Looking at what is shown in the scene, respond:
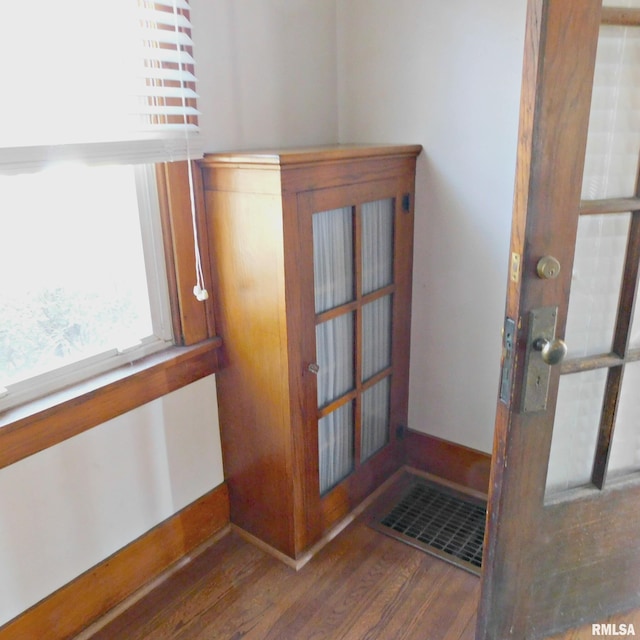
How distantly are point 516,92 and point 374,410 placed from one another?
117cm

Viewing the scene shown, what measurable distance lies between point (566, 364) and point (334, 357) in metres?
0.74

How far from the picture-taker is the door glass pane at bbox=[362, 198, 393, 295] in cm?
187

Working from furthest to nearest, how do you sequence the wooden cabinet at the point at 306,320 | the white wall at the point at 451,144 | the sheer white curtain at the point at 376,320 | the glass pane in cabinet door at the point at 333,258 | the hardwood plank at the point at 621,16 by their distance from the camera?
the sheer white curtain at the point at 376,320 → the white wall at the point at 451,144 → the glass pane in cabinet door at the point at 333,258 → the wooden cabinet at the point at 306,320 → the hardwood plank at the point at 621,16

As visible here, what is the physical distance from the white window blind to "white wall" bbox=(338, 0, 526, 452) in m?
0.73

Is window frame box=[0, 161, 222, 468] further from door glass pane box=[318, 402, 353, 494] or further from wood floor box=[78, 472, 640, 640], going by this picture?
wood floor box=[78, 472, 640, 640]

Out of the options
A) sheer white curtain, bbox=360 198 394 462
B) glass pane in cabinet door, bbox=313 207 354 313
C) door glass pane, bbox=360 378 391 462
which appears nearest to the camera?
glass pane in cabinet door, bbox=313 207 354 313

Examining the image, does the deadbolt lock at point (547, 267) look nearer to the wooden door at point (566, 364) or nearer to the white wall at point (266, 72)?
the wooden door at point (566, 364)

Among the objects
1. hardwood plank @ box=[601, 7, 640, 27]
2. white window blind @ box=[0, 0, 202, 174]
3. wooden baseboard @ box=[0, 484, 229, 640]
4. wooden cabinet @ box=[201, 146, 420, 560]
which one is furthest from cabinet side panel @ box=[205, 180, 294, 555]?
hardwood plank @ box=[601, 7, 640, 27]

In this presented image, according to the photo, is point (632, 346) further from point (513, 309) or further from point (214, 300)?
point (214, 300)

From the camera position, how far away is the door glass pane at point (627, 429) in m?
1.44

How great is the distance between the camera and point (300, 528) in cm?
182

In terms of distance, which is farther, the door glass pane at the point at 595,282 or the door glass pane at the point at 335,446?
the door glass pane at the point at 335,446

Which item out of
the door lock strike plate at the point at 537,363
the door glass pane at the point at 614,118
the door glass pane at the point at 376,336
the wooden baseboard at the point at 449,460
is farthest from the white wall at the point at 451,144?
the door lock strike plate at the point at 537,363

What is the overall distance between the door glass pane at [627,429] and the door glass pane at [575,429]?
0.06 m
